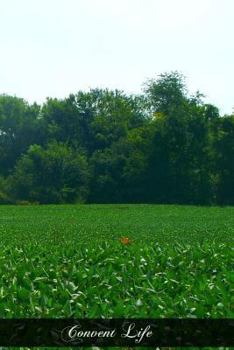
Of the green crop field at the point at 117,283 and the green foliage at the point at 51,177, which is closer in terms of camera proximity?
the green crop field at the point at 117,283

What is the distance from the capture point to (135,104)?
345 feet

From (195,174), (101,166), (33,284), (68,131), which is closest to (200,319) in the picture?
(33,284)

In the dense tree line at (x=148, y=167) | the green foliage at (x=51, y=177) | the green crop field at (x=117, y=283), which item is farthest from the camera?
the green foliage at (x=51, y=177)

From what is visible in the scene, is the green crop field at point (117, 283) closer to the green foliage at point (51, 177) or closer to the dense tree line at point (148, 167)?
the dense tree line at point (148, 167)

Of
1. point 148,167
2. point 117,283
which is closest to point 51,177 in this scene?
point 148,167

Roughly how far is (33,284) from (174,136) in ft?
218

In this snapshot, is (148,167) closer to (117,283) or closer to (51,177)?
(51,177)

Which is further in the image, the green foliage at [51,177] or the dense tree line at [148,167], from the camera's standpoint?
the green foliage at [51,177]

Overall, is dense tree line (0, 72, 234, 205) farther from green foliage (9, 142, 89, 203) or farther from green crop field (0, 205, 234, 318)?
green crop field (0, 205, 234, 318)

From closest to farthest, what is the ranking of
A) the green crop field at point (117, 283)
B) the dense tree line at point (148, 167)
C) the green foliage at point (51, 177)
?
1. the green crop field at point (117, 283)
2. the dense tree line at point (148, 167)
3. the green foliage at point (51, 177)

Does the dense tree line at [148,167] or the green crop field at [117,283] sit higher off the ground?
the dense tree line at [148,167]

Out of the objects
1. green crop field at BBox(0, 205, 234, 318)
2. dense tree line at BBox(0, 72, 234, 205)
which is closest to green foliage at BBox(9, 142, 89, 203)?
dense tree line at BBox(0, 72, 234, 205)

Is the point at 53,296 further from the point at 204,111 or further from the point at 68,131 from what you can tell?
the point at 68,131

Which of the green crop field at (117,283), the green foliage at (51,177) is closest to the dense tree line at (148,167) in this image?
the green foliage at (51,177)
